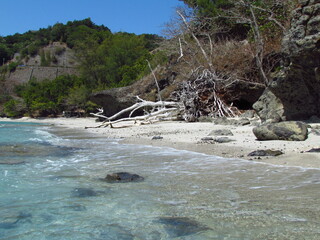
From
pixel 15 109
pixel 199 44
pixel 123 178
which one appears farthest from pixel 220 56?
pixel 15 109

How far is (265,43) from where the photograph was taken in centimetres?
1273

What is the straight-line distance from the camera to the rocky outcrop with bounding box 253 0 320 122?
6.63 meters

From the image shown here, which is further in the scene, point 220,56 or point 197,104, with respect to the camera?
point 220,56

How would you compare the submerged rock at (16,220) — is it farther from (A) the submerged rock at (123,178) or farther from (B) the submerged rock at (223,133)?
(B) the submerged rock at (223,133)

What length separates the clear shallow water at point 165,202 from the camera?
7.04 ft

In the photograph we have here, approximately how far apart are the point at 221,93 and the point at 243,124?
15.4 feet

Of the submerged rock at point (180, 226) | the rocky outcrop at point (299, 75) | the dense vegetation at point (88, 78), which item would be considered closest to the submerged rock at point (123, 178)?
the submerged rock at point (180, 226)

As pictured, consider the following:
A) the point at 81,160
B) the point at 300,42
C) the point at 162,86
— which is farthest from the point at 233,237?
the point at 162,86

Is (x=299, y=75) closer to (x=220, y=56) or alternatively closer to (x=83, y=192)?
(x=83, y=192)

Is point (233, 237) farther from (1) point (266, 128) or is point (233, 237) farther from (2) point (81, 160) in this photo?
(1) point (266, 128)

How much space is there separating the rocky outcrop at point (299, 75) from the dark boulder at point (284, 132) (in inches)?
62.9

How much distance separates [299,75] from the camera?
731 cm

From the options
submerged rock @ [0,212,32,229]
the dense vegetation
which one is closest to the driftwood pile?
submerged rock @ [0,212,32,229]

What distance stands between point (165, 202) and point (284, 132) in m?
3.97
